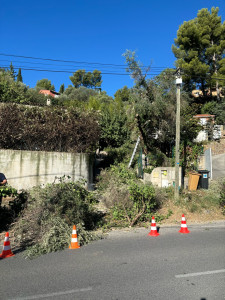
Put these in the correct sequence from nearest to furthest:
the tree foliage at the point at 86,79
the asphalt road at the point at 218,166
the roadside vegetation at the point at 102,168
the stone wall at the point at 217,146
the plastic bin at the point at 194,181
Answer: the roadside vegetation at the point at 102,168 → the plastic bin at the point at 194,181 → the asphalt road at the point at 218,166 → the stone wall at the point at 217,146 → the tree foliage at the point at 86,79

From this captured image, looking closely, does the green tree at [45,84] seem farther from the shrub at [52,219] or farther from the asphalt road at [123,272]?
the asphalt road at [123,272]

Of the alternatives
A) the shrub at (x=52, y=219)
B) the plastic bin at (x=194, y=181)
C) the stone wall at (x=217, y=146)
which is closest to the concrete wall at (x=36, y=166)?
the shrub at (x=52, y=219)

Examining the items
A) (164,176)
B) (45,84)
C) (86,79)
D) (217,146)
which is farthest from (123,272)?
(45,84)

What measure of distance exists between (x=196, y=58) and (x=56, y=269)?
92.7ft

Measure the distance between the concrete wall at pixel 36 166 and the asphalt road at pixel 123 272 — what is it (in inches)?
199

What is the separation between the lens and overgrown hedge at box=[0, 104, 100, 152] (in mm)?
10023

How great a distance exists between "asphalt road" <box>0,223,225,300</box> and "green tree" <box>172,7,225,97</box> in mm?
25499

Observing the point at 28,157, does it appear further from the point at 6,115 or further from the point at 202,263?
the point at 202,263

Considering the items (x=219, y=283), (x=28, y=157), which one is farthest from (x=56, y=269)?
→ (x=28, y=157)

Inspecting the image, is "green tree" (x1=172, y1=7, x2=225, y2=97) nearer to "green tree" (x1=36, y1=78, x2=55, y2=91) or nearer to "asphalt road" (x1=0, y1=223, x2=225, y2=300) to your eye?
"asphalt road" (x1=0, y1=223, x2=225, y2=300)

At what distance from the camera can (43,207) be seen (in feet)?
19.4

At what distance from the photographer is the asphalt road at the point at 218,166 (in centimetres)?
1480

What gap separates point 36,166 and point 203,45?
2706cm

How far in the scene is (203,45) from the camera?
1103 inches
